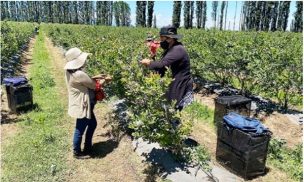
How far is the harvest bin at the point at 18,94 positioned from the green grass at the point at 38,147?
22cm

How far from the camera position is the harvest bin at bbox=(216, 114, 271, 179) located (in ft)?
15.6

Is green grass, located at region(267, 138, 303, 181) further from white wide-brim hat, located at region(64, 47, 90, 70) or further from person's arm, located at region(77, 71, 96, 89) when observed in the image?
white wide-brim hat, located at region(64, 47, 90, 70)

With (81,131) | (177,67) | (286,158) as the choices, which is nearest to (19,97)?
(81,131)

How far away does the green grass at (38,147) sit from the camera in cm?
525

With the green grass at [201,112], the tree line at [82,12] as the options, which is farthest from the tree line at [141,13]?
the green grass at [201,112]

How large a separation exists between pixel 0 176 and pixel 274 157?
4095mm

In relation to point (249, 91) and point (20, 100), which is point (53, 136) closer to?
point (20, 100)

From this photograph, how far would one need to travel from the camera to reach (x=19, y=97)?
814cm

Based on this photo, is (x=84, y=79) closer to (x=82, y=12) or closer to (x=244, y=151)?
(x=244, y=151)

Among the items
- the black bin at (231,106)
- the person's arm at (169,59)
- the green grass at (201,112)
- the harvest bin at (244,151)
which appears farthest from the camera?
the green grass at (201,112)

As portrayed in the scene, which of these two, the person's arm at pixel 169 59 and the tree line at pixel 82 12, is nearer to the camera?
the person's arm at pixel 169 59

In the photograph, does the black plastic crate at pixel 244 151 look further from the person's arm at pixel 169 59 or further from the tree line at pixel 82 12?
the tree line at pixel 82 12

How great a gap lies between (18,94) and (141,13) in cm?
7399

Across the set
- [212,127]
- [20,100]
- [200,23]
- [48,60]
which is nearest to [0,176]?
[20,100]
